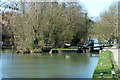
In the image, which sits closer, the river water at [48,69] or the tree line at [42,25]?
the river water at [48,69]

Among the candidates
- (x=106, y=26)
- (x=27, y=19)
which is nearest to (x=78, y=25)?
(x=106, y=26)

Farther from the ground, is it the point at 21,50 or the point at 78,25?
the point at 78,25

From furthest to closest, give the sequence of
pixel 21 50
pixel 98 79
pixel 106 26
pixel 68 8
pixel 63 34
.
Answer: pixel 106 26, pixel 68 8, pixel 63 34, pixel 21 50, pixel 98 79

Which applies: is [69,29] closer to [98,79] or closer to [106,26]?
[106,26]

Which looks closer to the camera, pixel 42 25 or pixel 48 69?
pixel 48 69

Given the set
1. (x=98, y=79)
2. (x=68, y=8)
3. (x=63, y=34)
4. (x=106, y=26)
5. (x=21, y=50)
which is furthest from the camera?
(x=106, y=26)

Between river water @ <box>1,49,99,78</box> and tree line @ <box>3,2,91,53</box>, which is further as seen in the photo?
tree line @ <box>3,2,91,53</box>

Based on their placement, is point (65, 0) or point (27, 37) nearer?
point (27, 37)

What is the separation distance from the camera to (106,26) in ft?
124

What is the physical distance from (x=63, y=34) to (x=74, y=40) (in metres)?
4.62

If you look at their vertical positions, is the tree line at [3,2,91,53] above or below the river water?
above

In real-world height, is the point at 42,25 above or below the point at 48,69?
above

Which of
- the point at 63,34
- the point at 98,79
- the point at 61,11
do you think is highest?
the point at 61,11

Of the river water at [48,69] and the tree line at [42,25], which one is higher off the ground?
the tree line at [42,25]
